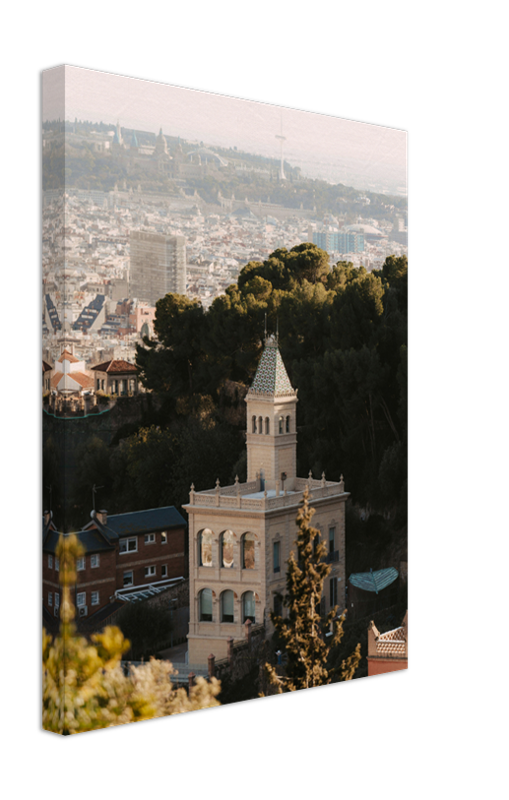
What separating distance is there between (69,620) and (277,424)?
4.22m

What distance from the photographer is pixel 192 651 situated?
52.7 feet

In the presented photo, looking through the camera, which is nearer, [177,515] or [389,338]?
[177,515]

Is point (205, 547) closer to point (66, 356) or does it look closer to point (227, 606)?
point (227, 606)

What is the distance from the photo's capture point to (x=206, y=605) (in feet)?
53.9

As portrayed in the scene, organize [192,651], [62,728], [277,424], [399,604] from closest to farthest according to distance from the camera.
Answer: [62,728]
[192,651]
[277,424]
[399,604]

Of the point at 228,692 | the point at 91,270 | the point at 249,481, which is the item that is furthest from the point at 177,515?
the point at 91,270

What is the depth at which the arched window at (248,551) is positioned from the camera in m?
16.6

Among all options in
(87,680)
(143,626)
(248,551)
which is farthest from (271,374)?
(87,680)

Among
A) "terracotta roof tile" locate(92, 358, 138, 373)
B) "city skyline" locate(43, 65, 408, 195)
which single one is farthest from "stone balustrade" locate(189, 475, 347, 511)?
"city skyline" locate(43, 65, 408, 195)

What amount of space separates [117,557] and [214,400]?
2.73 m

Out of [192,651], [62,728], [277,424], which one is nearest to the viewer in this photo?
[62,728]

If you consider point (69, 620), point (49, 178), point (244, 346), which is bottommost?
point (69, 620)

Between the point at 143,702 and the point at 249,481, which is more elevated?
the point at 249,481

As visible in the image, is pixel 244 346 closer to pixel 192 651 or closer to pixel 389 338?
pixel 389 338
